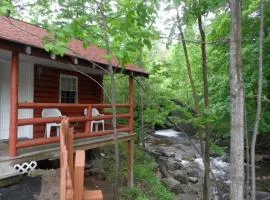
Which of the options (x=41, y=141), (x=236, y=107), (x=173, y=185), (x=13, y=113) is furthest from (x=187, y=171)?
(x=236, y=107)

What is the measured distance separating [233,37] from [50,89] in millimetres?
7057

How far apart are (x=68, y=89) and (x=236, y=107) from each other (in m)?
7.53

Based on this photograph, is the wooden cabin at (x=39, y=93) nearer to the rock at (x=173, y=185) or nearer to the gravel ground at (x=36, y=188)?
the gravel ground at (x=36, y=188)

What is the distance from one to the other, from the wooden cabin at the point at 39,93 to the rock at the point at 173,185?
2.24 meters

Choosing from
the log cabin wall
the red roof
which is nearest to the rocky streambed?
the red roof

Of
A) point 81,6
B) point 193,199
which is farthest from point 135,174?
point 81,6

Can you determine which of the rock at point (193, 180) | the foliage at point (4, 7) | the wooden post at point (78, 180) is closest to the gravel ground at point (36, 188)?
the foliage at point (4, 7)

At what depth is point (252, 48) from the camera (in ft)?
34.2

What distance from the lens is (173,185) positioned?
38.6 ft

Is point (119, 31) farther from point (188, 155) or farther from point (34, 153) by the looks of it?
point (188, 155)

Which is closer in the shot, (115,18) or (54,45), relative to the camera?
(54,45)

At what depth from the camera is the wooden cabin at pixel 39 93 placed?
6.21 m

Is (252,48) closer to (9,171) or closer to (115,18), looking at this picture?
(115,18)

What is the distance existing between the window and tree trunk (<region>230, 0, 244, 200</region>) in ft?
23.6
